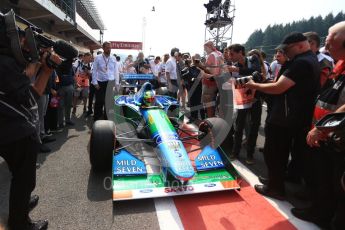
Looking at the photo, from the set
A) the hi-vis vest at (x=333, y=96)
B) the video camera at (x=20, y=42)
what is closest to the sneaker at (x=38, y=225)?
the video camera at (x=20, y=42)

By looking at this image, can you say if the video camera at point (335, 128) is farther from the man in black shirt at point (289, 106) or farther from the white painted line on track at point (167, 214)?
the white painted line on track at point (167, 214)

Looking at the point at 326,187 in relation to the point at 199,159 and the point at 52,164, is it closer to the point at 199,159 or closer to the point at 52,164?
the point at 199,159

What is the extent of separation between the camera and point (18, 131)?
1941 millimetres

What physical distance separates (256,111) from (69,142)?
328 cm

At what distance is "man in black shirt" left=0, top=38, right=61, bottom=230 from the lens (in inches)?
72.7

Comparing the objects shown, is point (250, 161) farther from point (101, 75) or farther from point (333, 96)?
point (101, 75)

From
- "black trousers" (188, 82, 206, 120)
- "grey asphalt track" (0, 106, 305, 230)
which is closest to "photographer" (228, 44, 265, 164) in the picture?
"grey asphalt track" (0, 106, 305, 230)

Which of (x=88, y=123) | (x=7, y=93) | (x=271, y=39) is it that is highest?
(x=271, y=39)

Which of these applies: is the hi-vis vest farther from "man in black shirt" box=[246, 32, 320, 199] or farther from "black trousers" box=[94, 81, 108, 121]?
"black trousers" box=[94, 81, 108, 121]

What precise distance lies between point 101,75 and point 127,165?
366 centimetres

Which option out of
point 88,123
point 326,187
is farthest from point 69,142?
point 326,187

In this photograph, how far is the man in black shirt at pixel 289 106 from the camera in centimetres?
271

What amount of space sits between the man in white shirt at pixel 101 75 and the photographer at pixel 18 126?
4.02m

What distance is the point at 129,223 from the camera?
2480 millimetres
